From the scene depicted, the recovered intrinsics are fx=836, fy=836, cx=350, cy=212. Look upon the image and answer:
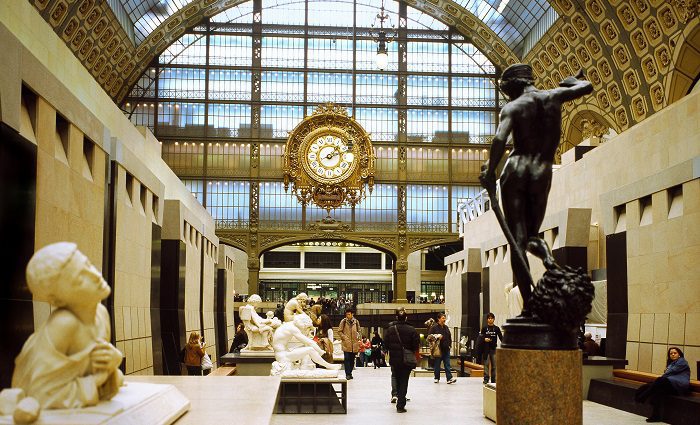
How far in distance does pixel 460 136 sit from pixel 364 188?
6.44 m

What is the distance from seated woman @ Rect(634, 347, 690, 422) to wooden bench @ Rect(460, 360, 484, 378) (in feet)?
35.6

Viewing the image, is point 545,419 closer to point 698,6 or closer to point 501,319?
point 501,319

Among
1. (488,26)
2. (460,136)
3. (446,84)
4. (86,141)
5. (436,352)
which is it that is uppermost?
(488,26)

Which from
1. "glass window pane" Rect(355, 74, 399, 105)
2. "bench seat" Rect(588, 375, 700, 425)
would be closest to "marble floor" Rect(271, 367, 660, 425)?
"bench seat" Rect(588, 375, 700, 425)

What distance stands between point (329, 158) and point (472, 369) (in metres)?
20.7

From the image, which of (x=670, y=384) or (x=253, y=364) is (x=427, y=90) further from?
(x=670, y=384)

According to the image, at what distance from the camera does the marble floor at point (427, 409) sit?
1209 centimetres

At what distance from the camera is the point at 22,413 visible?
144 inches

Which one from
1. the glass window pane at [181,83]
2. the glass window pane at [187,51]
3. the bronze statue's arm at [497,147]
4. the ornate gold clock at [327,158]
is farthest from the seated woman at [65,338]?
the glass window pane at [187,51]

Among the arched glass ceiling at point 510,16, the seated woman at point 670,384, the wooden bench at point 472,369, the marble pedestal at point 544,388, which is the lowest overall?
the wooden bench at point 472,369

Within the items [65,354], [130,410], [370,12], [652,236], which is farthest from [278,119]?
[65,354]

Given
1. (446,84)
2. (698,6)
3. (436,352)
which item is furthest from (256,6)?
(436,352)

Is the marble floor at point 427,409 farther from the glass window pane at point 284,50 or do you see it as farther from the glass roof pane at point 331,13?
the glass roof pane at point 331,13

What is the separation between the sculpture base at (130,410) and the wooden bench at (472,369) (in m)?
17.5
